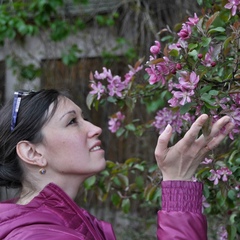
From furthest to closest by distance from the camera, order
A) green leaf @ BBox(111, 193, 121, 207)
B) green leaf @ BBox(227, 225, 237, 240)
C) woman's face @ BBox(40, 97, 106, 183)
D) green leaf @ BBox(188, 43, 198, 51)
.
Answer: green leaf @ BBox(111, 193, 121, 207) < green leaf @ BBox(227, 225, 237, 240) < green leaf @ BBox(188, 43, 198, 51) < woman's face @ BBox(40, 97, 106, 183)

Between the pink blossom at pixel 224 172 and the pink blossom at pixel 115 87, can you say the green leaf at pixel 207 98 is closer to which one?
the pink blossom at pixel 224 172

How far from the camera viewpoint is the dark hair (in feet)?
7.82

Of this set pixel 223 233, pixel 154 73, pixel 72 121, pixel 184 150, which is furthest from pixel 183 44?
pixel 223 233

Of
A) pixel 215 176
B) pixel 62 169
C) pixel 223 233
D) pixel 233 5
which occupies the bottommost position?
pixel 223 233

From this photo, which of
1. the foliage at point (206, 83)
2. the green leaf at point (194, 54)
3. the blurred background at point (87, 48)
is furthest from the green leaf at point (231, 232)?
the blurred background at point (87, 48)

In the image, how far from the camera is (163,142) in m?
1.96

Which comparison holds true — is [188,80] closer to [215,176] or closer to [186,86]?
[186,86]

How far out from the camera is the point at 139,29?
6566 mm

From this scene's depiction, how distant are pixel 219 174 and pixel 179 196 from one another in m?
0.90

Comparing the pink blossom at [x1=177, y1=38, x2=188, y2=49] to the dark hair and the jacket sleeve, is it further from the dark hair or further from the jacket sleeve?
the jacket sleeve

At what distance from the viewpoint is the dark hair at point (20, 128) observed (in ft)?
7.82

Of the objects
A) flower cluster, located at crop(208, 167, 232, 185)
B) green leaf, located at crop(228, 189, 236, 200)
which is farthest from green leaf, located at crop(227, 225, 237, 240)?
flower cluster, located at crop(208, 167, 232, 185)

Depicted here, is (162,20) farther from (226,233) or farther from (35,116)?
(35,116)

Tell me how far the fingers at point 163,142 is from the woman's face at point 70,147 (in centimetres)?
38
